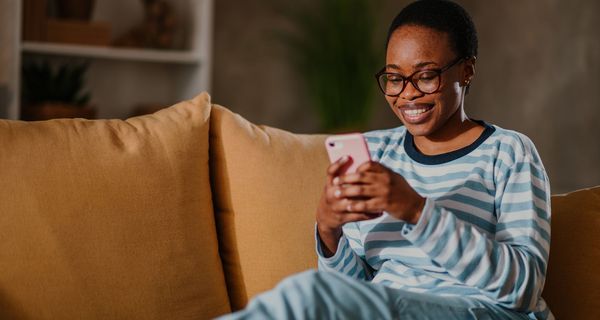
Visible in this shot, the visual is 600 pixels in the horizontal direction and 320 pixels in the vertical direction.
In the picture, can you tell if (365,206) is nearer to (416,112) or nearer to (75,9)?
(416,112)

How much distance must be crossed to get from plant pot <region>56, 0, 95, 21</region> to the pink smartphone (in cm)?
205

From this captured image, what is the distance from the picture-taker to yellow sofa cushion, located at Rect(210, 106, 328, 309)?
5.42 ft

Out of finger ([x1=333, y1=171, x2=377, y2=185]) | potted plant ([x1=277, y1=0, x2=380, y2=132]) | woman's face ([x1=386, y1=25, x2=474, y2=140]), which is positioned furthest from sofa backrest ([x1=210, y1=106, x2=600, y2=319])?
potted plant ([x1=277, y1=0, x2=380, y2=132])

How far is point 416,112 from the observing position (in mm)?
1407

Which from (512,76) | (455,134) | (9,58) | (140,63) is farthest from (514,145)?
(512,76)

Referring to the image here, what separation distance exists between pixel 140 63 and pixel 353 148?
2352mm

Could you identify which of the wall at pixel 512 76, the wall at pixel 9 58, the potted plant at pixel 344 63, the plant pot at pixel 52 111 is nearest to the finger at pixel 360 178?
the wall at pixel 9 58

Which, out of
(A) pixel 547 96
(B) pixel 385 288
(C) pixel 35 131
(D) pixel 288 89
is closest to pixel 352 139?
(B) pixel 385 288

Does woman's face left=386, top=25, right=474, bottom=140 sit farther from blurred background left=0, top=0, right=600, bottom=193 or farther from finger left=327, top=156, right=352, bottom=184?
blurred background left=0, top=0, right=600, bottom=193

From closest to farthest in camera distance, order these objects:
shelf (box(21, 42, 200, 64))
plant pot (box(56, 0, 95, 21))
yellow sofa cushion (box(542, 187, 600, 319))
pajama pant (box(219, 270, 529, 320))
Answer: pajama pant (box(219, 270, 529, 320)) → yellow sofa cushion (box(542, 187, 600, 319)) → shelf (box(21, 42, 200, 64)) → plant pot (box(56, 0, 95, 21))

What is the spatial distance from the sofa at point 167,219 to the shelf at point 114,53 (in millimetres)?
1396

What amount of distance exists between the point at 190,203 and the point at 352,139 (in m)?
0.50

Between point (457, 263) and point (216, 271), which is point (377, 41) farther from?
point (457, 263)

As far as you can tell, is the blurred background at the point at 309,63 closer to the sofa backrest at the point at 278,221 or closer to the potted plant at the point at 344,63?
the potted plant at the point at 344,63
